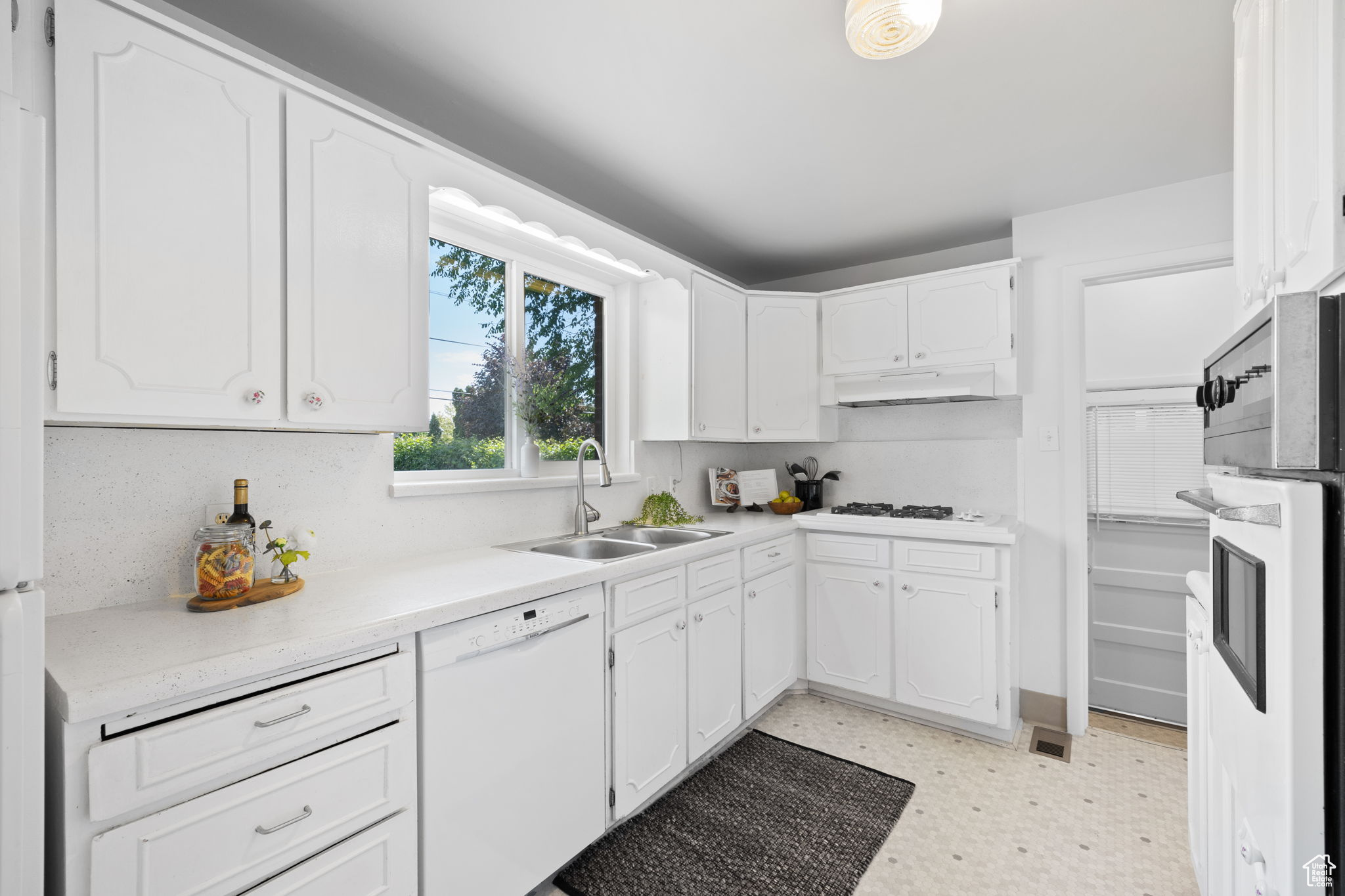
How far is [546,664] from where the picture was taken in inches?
67.1

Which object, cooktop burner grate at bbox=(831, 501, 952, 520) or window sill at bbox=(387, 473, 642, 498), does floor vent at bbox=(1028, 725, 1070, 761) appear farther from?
window sill at bbox=(387, 473, 642, 498)

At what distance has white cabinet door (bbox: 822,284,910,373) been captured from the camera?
319 cm

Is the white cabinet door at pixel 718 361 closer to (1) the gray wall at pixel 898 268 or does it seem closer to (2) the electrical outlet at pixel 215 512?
(1) the gray wall at pixel 898 268

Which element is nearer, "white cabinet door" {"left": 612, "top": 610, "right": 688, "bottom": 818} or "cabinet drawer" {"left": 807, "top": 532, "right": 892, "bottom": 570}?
"white cabinet door" {"left": 612, "top": 610, "right": 688, "bottom": 818}

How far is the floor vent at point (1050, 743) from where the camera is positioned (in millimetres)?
2604

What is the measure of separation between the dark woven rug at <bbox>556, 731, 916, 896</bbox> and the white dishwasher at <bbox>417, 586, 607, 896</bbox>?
0.58 feet

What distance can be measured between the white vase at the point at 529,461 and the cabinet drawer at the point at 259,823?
125cm

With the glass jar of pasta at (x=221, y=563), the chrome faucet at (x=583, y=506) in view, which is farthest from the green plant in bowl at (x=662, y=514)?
the glass jar of pasta at (x=221, y=563)

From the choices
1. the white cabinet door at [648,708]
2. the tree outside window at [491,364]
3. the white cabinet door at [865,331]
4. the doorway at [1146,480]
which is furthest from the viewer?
the doorway at [1146,480]

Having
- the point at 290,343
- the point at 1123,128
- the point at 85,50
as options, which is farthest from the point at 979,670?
the point at 85,50

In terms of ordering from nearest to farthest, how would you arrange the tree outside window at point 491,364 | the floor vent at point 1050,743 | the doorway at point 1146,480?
the tree outside window at point 491,364
the floor vent at point 1050,743
the doorway at point 1146,480

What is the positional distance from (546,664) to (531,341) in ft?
4.75

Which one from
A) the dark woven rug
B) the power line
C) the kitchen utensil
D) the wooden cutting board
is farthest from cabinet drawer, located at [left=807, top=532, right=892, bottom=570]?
the wooden cutting board

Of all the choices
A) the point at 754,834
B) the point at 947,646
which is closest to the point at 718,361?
the point at 947,646
